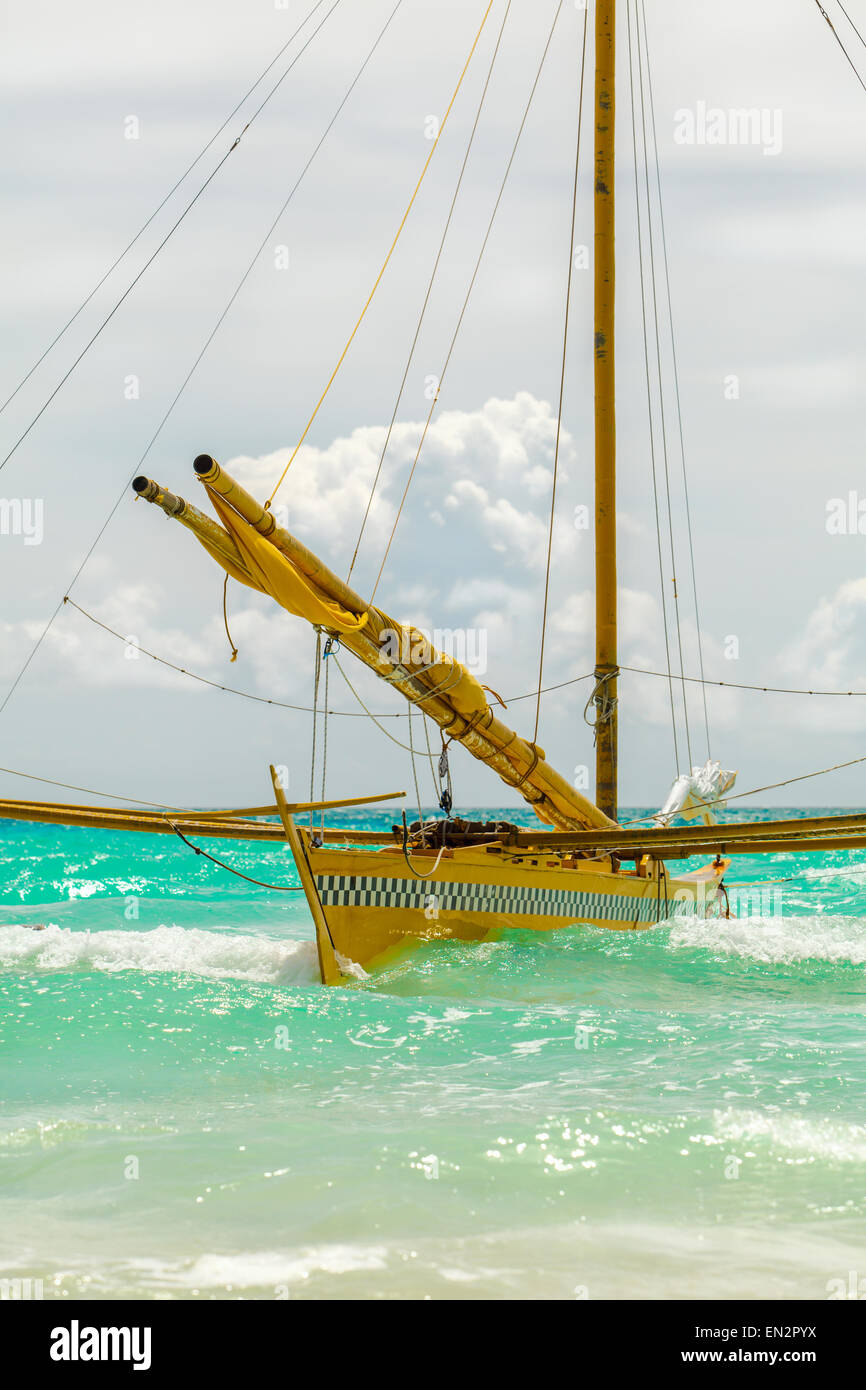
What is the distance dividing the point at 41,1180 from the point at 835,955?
954 cm

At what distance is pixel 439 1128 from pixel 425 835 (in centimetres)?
549

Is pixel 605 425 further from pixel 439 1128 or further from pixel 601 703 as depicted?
pixel 439 1128

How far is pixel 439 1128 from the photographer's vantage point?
502 cm

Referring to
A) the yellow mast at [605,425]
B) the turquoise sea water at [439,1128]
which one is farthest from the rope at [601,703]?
the turquoise sea water at [439,1128]

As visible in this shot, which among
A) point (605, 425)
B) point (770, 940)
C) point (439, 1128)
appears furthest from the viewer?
point (605, 425)

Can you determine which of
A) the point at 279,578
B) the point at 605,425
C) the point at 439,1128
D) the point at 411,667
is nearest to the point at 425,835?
the point at 411,667

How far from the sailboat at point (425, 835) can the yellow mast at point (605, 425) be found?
144 centimetres

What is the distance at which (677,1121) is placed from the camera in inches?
199

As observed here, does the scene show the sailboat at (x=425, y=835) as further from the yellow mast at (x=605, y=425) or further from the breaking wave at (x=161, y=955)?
the yellow mast at (x=605, y=425)

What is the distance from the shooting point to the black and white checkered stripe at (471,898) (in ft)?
31.0

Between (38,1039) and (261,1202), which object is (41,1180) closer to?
(261,1202)

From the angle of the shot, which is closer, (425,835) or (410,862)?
(410,862)

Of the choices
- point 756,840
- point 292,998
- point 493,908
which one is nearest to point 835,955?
point 756,840
